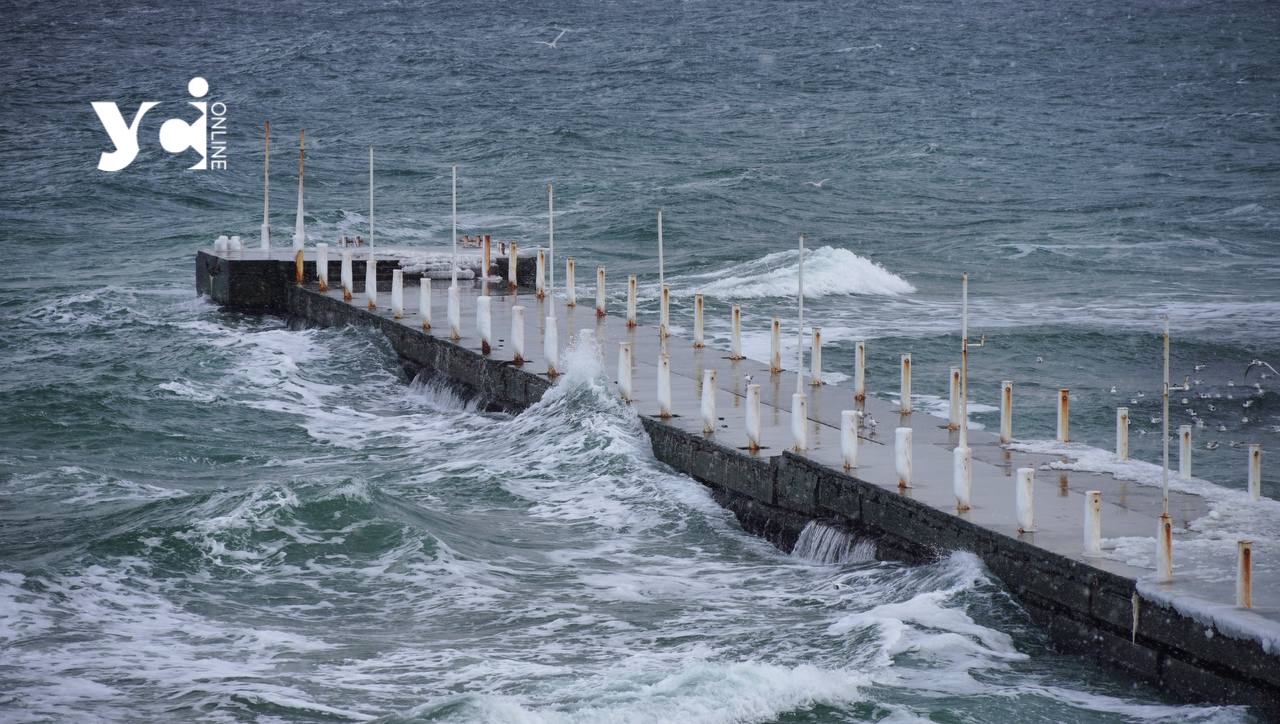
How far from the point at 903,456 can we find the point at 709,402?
11.4 ft

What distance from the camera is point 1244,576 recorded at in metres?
12.3

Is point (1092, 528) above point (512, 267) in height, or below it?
below

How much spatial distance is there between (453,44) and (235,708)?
93.6 m

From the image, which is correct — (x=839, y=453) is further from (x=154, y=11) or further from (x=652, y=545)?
(x=154, y=11)

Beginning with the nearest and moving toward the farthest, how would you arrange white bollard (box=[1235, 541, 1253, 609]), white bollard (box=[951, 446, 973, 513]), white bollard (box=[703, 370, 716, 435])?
1. white bollard (box=[1235, 541, 1253, 609])
2. white bollard (box=[951, 446, 973, 513])
3. white bollard (box=[703, 370, 716, 435])

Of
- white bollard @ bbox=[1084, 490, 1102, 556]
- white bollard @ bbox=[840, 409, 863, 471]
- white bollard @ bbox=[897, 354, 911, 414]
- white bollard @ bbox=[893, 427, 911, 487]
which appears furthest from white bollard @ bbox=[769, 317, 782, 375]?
white bollard @ bbox=[1084, 490, 1102, 556]

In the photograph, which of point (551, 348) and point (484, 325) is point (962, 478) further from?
point (484, 325)

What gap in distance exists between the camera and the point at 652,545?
17547 millimetres

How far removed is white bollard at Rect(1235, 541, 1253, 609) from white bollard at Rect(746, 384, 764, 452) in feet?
21.6

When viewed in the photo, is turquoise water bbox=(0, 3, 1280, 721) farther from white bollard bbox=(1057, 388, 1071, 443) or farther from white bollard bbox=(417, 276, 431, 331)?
white bollard bbox=(1057, 388, 1071, 443)

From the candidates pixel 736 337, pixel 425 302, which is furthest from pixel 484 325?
pixel 736 337

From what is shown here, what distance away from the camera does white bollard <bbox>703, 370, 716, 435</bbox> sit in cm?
1903

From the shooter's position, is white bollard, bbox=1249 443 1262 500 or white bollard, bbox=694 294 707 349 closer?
white bollard, bbox=1249 443 1262 500

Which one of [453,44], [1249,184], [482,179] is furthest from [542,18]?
[1249,184]
